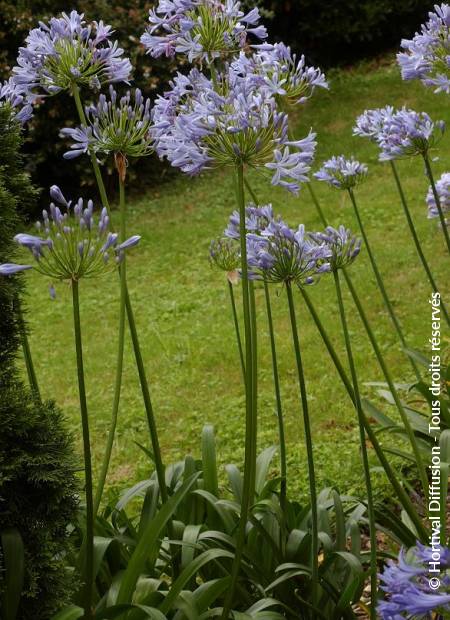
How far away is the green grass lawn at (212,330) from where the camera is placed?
604 cm

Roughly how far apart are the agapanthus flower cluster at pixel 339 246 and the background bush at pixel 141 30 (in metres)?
6.62

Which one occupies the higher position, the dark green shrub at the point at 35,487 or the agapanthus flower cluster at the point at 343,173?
the agapanthus flower cluster at the point at 343,173

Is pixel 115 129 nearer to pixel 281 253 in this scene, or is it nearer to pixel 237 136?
pixel 237 136

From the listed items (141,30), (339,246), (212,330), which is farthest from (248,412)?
(141,30)

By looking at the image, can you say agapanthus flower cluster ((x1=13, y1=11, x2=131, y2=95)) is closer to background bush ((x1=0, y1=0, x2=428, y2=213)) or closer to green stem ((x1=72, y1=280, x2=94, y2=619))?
green stem ((x1=72, y1=280, x2=94, y2=619))

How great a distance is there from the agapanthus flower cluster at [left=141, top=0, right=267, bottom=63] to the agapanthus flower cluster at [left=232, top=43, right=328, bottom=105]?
0.08 metres

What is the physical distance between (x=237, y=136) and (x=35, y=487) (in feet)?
4.00

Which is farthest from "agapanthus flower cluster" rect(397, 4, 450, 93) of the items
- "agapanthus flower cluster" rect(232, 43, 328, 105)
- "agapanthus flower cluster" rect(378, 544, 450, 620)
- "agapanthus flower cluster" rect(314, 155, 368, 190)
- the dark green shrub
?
"agapanthus flower cluster" rect(378, 544, 450, 620)

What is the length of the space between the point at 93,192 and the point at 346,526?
9746 millimetres

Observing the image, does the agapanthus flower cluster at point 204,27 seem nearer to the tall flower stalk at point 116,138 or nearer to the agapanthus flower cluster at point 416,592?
the tall flower stalk at point 116,138

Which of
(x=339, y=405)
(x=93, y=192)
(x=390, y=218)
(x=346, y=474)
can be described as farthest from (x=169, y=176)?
(x=346, y=474)

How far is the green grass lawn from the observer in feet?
19.8

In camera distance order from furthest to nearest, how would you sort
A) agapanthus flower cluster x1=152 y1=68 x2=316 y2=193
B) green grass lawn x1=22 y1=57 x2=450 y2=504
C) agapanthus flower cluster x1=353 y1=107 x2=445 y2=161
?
1. green grass lawn x1=22 y1=57 x2=450 y2=504
2. agapanthus flower cluster x1=353 y1=107 x2=445 y2=161
3. agapanthus flower cluster x1=152 y1=68 x2=316 y2=193

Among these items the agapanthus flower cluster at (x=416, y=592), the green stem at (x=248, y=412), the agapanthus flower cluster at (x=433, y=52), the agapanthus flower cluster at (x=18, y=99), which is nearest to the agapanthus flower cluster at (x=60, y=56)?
the agapanthus flower cluster at (x=18, y=99)
